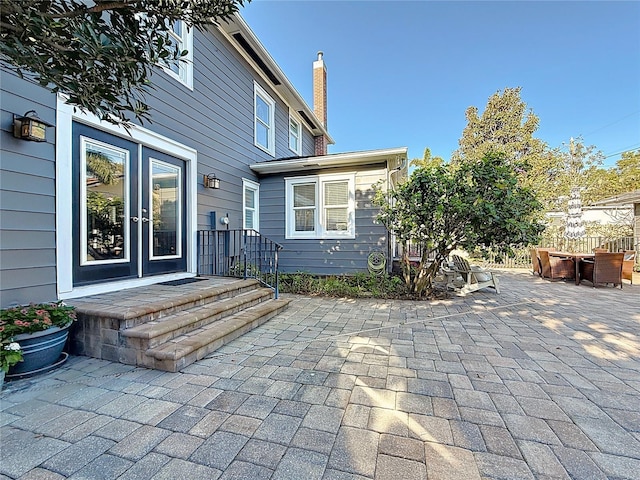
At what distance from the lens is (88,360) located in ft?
8.78

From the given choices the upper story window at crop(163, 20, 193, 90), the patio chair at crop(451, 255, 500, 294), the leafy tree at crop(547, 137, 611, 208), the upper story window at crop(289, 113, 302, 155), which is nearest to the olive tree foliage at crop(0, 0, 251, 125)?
the upper story window at crop(163, 20, 193, 90)

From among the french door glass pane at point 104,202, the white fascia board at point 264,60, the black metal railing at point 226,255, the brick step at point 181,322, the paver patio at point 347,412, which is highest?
the white fascia board at point 264,60

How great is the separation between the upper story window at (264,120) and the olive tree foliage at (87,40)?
537 centimetres

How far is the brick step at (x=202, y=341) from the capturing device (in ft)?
8.09

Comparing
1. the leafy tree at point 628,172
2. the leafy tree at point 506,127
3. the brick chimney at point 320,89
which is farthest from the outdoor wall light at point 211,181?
the leafy tree at point 628,172

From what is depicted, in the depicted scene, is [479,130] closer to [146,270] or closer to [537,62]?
[537,62]

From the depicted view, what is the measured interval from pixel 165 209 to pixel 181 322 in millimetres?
2422

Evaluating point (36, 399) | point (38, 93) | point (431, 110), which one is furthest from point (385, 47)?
point (36, 399)

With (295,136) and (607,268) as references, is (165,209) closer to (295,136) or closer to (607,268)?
(295,136)

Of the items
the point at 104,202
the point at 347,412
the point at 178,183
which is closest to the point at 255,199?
the point at 178,183

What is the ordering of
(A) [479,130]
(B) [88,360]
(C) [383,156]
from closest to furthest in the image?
(B) [88,360] → (C) [383,156] → (A) [479,130]

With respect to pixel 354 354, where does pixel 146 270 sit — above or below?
above

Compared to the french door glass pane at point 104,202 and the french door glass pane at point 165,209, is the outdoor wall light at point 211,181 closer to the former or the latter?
the french door glass pane at point 165,209

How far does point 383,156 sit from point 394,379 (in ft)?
15.2
